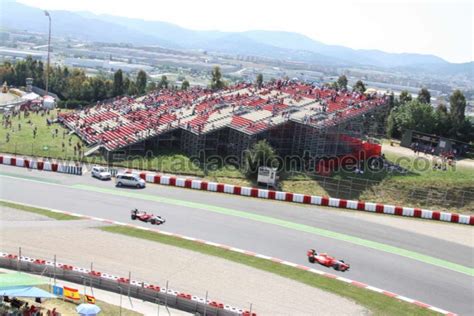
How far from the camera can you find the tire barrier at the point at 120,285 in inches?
1072

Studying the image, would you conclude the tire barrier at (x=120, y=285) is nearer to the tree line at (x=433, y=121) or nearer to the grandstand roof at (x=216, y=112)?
the grandstand roof at (x=216, y=112)

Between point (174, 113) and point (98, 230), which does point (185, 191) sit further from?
point (174, 113)

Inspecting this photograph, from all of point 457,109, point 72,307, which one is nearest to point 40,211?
point 72,307

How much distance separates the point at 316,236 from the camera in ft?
133

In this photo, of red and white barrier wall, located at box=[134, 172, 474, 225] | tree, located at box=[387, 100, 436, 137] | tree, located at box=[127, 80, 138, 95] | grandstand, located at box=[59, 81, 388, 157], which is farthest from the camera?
tree, located at box=[127, 80, 138, 95]

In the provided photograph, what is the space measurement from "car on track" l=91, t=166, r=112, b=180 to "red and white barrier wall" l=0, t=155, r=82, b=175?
1.69 m

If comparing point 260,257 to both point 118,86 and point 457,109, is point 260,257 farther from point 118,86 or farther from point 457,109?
point 118,86

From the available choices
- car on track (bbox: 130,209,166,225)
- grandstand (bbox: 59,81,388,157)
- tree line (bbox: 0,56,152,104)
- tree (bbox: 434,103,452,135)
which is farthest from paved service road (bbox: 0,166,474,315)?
tree line (bbox: 0,56,152,104)

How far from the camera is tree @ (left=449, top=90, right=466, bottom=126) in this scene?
249 feet

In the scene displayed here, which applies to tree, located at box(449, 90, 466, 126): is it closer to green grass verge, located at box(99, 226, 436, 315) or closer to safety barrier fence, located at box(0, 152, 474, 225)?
safety barrier fence, located at box(0, 152, 474, 225)

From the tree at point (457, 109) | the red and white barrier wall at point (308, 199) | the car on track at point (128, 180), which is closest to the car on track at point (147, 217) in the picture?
the car on track at point (128, 180)

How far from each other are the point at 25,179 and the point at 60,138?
17.3m

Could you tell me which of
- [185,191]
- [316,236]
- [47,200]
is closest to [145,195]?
[185,191]

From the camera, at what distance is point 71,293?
27.7m
